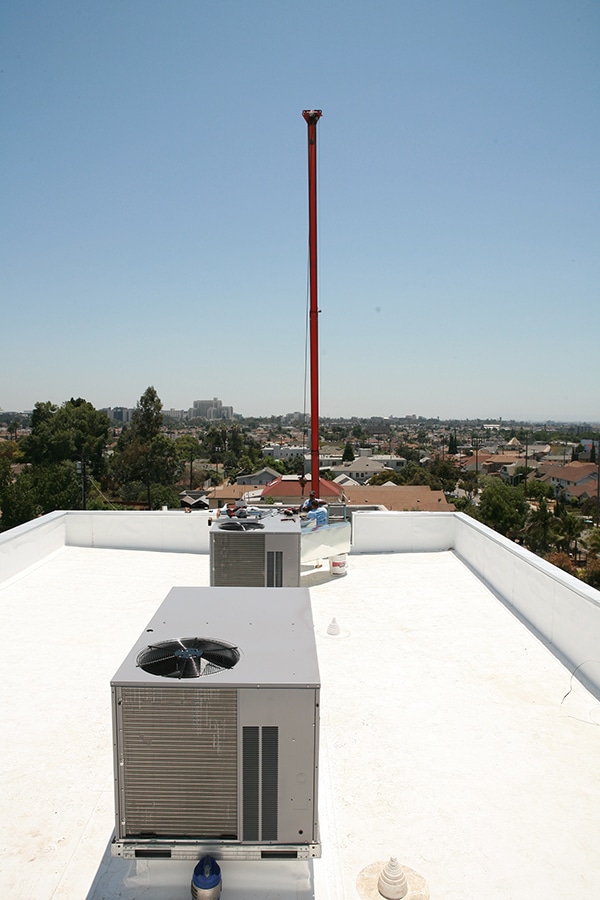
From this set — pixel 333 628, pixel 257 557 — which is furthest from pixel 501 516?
pixel 257 557

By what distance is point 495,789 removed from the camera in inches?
126

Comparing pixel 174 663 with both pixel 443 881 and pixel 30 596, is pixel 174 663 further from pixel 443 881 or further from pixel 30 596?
pixel 30 596

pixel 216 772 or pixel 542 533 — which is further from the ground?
pixel 216 772

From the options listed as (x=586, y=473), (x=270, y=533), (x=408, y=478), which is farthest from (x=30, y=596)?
(x=586, y=473)

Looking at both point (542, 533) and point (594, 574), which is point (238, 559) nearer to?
point (594, 574)

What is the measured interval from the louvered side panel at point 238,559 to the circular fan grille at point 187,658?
3.04 metres

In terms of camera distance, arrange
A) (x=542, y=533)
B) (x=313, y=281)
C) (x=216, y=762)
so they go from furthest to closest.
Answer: (x=542, y=533), (x=313, y=281), (x=216, y=762)

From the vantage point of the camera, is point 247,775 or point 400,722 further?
point 400,722

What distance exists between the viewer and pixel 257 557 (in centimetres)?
A: 579

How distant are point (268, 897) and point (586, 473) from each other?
262 ft

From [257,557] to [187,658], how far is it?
3409 millimetres

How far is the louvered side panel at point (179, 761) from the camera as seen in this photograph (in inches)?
88.1

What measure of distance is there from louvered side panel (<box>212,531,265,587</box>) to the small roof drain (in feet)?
11.0

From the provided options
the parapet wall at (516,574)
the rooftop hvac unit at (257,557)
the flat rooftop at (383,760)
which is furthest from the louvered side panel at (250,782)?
the rooftop hvac unit at (257,557)
